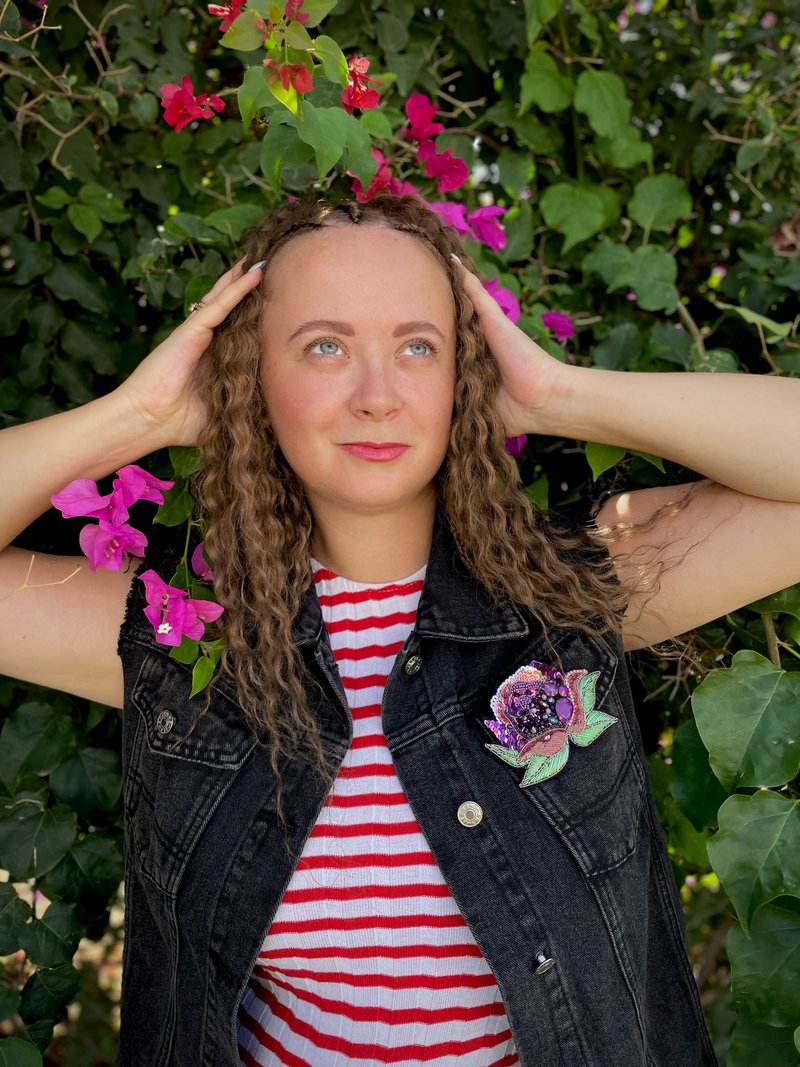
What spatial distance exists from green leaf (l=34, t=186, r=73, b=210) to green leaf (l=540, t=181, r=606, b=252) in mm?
825

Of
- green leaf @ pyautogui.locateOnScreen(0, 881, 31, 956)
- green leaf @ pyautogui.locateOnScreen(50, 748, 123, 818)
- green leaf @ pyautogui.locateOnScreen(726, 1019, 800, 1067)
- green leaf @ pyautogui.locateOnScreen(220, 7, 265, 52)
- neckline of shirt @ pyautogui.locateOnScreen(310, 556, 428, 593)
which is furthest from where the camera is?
green leaf @ pyautogui.locateOnScreen(50, 748, 123, 818)

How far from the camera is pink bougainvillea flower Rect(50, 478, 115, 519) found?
1.26m

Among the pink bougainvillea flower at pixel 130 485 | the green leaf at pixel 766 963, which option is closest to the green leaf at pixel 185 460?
the pink bougainvillea flower at pixel 130 485

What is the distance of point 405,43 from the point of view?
1.80 m

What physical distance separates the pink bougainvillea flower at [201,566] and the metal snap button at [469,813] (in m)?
0.45

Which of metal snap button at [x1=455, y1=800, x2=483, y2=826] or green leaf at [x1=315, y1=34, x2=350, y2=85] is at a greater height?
green leaf at [x1=315, y1=34, x2=350, y2=85]

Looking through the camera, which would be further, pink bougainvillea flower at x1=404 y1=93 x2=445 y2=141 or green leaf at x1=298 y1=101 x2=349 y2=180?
pink bougainvillea flower at x1=404 y1=93 x2=445 y2=141

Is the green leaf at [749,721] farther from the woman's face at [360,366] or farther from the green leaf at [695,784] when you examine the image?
the woman's face at [360,366]

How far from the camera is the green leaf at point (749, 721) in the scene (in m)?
1.25

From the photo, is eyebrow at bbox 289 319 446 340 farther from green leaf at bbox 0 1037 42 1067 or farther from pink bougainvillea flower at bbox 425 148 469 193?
green leaf at bbox 0 1037 42 1067

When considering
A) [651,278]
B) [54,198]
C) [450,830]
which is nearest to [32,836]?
[450,830]

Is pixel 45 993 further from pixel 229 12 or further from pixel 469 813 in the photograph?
pixel 229 12

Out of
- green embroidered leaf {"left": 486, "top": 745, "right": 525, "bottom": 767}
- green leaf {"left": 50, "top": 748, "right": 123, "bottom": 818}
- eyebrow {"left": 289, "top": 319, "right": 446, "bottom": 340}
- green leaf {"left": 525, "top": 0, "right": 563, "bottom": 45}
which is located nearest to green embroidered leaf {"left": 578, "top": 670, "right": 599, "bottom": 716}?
green embroidered leaf {"left": 486, "top": 745, "right": 525, "bottom": 767}

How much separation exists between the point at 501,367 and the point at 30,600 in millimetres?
701
